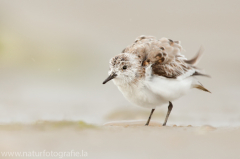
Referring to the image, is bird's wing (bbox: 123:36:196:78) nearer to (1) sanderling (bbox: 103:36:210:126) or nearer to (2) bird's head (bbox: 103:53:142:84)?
(1) sanderling (bbox: 103:36:210:126)

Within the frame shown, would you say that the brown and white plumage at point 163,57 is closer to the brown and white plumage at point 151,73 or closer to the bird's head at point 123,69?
the brown and white plumage at point 151,73

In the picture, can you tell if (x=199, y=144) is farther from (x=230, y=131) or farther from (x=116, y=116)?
(x=116, y=116)

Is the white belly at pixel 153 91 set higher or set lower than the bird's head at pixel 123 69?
lower

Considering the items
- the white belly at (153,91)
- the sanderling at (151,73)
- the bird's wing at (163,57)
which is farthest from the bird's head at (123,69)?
the bird's wing at (163,57)

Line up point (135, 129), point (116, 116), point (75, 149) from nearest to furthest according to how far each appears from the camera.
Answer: point (75, 149) → point (135, 129) → point (116, 116)

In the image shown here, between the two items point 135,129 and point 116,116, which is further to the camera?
point 116,116

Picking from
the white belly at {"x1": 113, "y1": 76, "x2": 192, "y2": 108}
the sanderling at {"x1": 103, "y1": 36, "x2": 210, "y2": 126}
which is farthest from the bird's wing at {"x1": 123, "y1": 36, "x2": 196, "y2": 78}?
the white belly at {"x1": 113, "y1": 76, "x2": 192, "y2": 108}

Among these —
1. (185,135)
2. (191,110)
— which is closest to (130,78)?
(185,135)

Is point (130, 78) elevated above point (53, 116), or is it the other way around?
point (130, 78)
